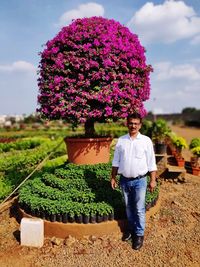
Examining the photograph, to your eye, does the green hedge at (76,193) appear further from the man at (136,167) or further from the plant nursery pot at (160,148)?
the plant nursery pot at (160,148)

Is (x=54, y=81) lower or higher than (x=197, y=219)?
higher

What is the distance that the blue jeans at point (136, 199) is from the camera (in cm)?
530

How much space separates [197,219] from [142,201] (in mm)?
1783

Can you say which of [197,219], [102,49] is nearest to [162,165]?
[197,219]

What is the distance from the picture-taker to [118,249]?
17.2ft

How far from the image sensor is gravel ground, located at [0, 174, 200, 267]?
4914 mm

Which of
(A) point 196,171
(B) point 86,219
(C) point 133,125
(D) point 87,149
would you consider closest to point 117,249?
(B) point 86,219

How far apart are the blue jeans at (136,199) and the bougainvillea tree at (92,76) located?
1.65m

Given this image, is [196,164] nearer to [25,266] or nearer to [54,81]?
[54,81]

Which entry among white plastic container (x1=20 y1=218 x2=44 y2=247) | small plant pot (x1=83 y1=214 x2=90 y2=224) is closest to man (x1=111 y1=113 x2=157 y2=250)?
small plant pot (x1=83 y1=214 x2=90 y2=224)

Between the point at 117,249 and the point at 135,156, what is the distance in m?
1.53

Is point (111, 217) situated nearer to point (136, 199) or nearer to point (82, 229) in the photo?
point (82, 229)

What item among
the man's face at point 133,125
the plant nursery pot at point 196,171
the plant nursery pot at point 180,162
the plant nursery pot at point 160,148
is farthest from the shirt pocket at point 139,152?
the plant nursery pot at point 196,171

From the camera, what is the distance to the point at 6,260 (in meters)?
5.07
